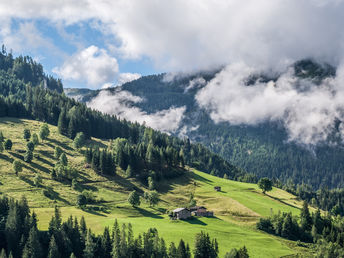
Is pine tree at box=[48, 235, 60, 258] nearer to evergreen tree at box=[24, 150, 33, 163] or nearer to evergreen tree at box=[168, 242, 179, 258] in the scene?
evergreen tree at box=[168, 242, 179, 258]

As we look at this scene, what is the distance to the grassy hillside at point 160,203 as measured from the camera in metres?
111

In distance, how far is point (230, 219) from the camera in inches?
5389

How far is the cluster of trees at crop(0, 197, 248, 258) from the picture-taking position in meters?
86.0

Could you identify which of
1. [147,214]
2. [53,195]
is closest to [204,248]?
[147,214]

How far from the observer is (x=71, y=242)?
90625 millimetres

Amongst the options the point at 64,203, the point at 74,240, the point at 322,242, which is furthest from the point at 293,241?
the point at 64,203

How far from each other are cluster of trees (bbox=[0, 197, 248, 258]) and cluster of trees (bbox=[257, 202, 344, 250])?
146ft

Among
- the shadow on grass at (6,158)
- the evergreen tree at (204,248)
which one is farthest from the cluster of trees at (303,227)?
the shadow on grass at (6,158)

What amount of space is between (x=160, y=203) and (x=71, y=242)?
63.6 meters

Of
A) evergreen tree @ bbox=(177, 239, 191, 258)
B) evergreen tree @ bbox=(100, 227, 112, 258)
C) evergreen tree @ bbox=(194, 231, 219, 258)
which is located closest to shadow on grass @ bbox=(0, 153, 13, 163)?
evergreen tree @ bbox=(100, 227, 112, 258)

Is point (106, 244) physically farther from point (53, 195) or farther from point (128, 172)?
point (128, 172)

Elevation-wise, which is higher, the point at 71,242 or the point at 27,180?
the point at 27,180

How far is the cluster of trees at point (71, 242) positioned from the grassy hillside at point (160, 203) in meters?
8.33

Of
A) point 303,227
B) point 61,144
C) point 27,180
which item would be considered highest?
point 61,144
